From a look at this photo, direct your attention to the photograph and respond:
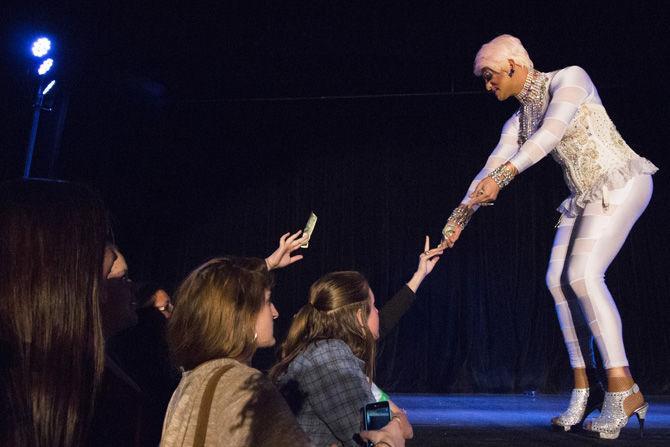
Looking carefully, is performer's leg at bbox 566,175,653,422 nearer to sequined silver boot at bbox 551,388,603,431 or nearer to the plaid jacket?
sequined silver boot at bbox 551,388,603,431

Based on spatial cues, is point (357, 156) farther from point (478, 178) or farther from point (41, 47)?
point (478, 178)

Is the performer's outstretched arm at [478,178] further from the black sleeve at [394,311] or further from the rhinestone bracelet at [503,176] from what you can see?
the black sleeve at [394,311]

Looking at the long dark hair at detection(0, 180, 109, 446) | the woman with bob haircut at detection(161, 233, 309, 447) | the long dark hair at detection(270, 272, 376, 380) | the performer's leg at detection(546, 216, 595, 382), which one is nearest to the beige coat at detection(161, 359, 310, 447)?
the woman with bob haircut at detection(161, 233, 309, 447)

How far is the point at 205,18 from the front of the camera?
5863 millimetres

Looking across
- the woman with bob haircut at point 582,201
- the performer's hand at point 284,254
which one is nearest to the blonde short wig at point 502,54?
the woman with bob haircut at point 582,201

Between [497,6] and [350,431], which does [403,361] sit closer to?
[497,6]

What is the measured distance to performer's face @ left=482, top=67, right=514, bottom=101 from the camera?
3.19 meters

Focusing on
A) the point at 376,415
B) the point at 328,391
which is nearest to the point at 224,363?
the point at 376,415

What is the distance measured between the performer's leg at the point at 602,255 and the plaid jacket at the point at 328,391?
130 cm

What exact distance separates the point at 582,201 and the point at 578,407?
0.86 m

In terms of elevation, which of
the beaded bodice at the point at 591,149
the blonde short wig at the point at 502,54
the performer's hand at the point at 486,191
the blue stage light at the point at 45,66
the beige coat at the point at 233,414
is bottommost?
the beige coat at the point at 233,414

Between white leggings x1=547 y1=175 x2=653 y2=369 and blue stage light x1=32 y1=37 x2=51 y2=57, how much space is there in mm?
4291

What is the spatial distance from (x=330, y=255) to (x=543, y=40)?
9.67 ft

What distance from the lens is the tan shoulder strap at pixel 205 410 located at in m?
1.17
